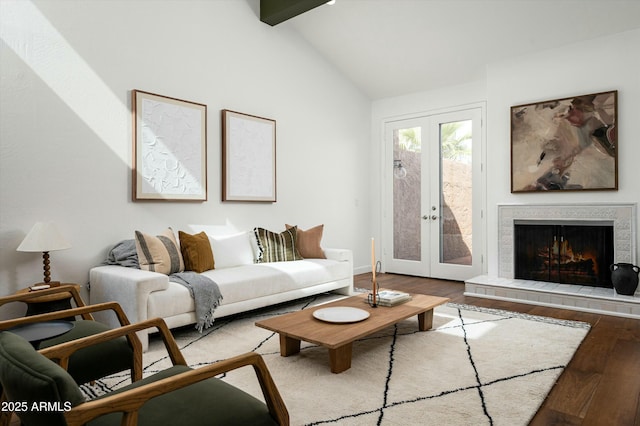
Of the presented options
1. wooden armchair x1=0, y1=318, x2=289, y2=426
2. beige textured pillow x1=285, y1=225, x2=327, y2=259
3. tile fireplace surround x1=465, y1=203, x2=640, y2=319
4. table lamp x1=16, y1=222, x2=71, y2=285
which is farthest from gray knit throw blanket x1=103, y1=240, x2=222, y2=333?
tile fireplace surround x1=465, y1=203, x2=640, y2=319

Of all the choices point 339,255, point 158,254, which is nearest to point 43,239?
point 158,254

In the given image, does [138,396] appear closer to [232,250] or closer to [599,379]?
[599,379]

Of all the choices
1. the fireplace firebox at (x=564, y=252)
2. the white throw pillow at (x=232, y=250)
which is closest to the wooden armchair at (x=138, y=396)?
the white throw pillow at (x=232, y=250)

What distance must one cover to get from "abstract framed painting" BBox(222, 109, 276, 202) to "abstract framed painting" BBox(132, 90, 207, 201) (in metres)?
0.28

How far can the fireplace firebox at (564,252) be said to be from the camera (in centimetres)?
456

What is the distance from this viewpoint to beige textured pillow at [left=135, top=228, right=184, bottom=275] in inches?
139

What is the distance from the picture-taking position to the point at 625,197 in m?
4.38

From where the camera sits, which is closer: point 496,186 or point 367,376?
point 367,376

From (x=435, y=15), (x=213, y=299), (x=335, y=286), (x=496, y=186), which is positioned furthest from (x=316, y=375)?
(x=435, y=15)

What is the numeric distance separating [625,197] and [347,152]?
344 centimetres

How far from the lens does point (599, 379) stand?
2525 millimetres

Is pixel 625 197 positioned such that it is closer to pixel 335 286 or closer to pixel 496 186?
pixel 496 186

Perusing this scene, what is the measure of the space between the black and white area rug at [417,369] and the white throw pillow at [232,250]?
0.65 metres

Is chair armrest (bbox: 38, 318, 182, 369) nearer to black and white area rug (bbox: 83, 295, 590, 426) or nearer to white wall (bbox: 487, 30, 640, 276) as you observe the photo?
black and white area rug (bbox: 83, 295, 590, 426)
